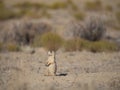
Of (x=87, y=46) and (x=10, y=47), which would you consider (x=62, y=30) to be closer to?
(x=10, y=47)

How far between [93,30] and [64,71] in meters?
8.02

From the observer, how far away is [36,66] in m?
15.4

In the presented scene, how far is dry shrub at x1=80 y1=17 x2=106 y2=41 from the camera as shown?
2216 centimetres

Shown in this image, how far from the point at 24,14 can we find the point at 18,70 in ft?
79.4

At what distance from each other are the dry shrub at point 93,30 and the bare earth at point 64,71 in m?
3.41

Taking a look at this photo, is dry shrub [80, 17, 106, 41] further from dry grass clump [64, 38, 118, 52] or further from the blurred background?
dry grass clump [64, 38, 118, 52]

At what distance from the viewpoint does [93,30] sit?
73.3 ft

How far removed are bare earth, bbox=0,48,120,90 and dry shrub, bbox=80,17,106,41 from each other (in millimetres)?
3410

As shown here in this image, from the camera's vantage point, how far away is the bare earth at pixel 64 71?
39.4 ft

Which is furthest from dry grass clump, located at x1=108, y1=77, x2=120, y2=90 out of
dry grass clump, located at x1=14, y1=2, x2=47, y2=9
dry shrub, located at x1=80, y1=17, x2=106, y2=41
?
dry grass clump, located at x1=14, y1=2, x2=47, y2=9

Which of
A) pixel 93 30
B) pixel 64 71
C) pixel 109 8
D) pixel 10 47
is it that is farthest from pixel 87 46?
pixel 109 8

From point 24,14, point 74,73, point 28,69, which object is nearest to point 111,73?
point 74,73

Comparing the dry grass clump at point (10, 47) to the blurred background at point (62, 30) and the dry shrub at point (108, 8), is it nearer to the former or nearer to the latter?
the blurred background at point (62, 30)

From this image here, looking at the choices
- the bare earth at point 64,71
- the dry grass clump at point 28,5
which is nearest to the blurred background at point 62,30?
the bare earth at point 64,71
